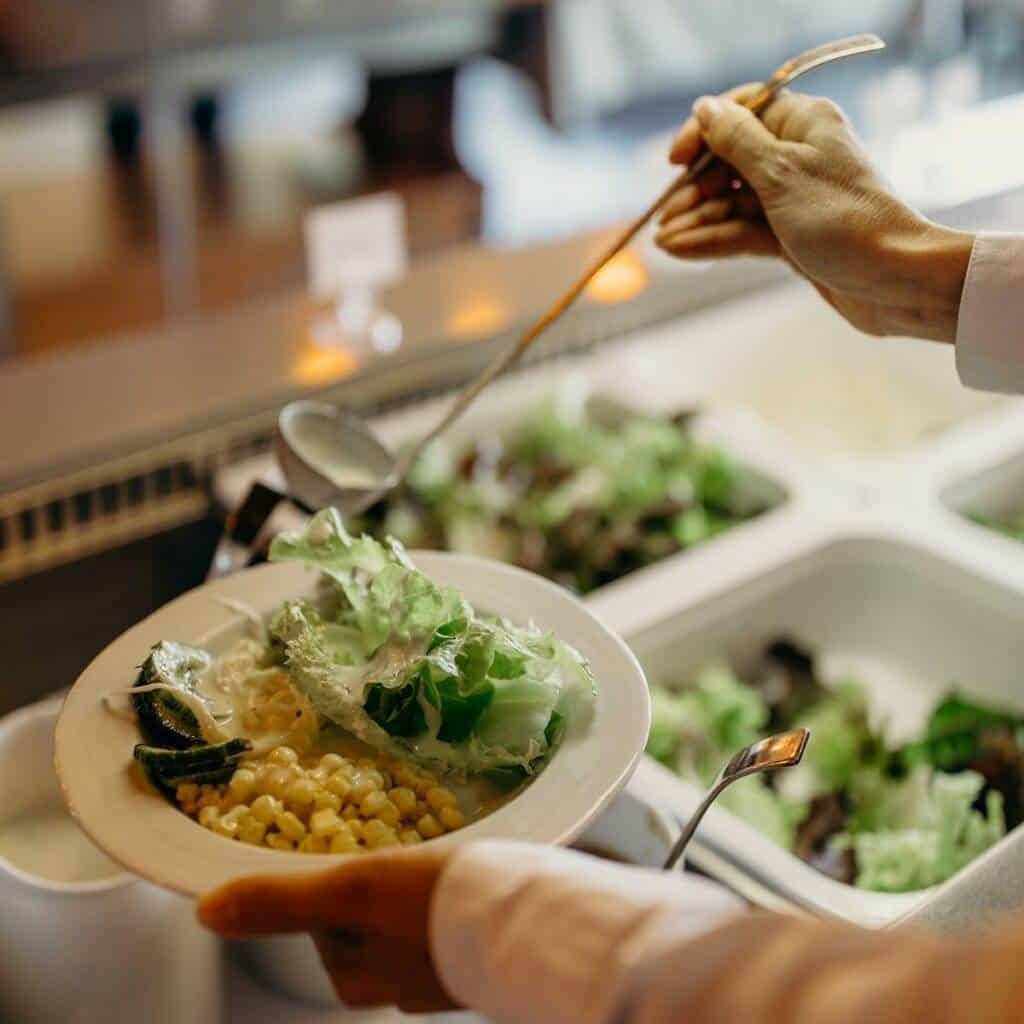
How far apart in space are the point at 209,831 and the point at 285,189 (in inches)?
138

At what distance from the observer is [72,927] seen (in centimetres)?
82

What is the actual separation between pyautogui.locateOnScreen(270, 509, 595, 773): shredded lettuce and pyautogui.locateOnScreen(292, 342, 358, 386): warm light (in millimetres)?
778

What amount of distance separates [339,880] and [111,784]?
0.54ft

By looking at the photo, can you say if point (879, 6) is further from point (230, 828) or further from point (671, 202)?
point (230, 828)

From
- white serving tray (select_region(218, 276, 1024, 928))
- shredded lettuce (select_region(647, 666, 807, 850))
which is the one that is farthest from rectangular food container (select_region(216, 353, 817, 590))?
shredded lettuce (select_region(647, 666, 807, 850))

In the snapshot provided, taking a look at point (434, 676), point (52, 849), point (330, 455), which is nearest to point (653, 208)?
point (330, 455)

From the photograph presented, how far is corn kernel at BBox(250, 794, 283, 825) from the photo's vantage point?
2.35ft

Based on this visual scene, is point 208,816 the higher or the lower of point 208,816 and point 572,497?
the higher

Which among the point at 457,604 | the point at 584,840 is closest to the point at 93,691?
the point at 457,604

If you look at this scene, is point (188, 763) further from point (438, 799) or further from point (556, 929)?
point (556, 929)

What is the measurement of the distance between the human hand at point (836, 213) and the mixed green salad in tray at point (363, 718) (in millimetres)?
424

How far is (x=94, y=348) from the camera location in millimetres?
1646

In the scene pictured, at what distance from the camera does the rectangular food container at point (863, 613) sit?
1398mm

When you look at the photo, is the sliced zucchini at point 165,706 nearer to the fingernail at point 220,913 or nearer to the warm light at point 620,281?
the fingernail at point 220,913
